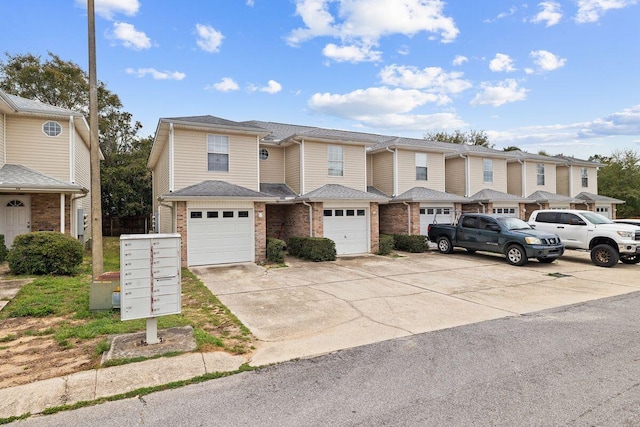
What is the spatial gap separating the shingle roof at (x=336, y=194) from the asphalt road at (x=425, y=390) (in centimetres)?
971

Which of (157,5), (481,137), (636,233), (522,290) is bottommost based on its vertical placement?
(522,290)

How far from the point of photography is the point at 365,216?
16031 millimetres

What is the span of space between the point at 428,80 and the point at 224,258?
1486cm

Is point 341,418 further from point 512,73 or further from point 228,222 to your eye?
point 512,73

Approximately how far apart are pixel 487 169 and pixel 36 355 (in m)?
22.5

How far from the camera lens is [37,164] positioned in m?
13.1

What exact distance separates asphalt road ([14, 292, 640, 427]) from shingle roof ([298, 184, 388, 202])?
31.9 feet

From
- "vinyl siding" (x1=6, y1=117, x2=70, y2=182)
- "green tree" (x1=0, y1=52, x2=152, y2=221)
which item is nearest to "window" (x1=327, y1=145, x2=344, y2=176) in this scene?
"vinyl siding" (x1=6, y1=117, x2=70, y2=182)

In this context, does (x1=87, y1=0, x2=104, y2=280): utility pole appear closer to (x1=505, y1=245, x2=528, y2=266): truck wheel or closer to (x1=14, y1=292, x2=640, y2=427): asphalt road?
(x1=14, y1=292, x2=640, y2=427): asphalt road

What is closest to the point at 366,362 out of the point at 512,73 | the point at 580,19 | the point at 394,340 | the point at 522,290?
the point at 394,340

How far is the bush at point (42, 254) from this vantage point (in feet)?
30.5

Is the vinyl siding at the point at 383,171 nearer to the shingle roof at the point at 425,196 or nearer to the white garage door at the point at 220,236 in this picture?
the shingle roof at the point at 425,196

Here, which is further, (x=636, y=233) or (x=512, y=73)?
(x=512, y=73)

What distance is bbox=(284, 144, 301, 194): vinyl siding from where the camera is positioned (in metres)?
16.0
